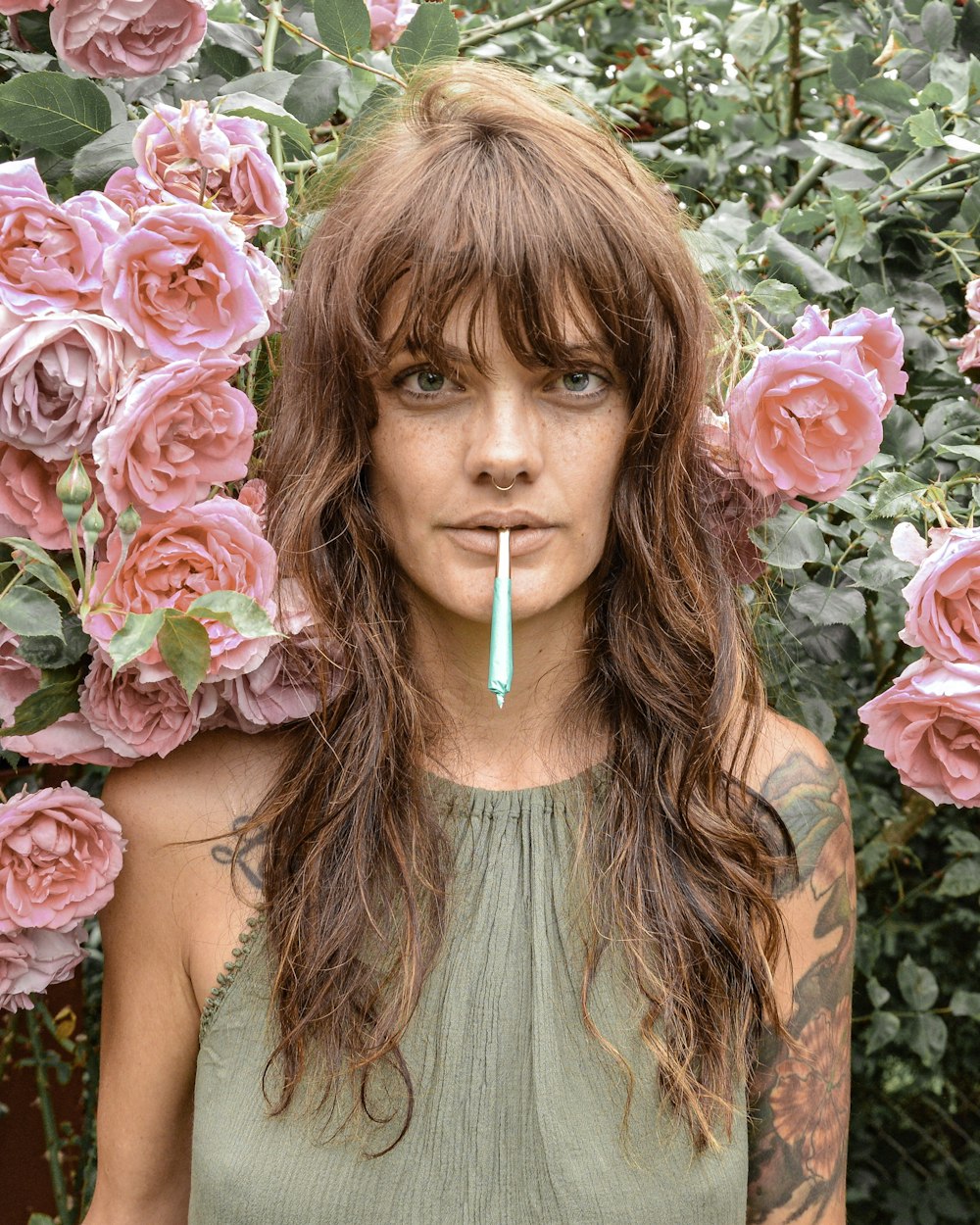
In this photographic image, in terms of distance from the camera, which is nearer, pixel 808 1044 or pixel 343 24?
pixel 343 24

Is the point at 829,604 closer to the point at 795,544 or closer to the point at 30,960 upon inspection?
the point at 795,544

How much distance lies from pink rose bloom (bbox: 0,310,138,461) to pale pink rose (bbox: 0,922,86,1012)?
46 centimetres

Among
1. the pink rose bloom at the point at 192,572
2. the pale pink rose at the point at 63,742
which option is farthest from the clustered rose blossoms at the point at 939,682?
the pale pink rose at the point at 63,742

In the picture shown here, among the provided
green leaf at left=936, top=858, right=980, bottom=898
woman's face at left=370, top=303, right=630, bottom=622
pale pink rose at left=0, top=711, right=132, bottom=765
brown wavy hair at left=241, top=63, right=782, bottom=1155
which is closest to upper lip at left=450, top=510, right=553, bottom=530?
woman's face at left=370, top=303, right=630, bottom=622

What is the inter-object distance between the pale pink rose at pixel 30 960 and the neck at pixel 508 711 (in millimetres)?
393

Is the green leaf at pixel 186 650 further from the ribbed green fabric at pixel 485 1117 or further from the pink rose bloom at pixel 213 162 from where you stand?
the ribbed green fabric at pixel 485 1117

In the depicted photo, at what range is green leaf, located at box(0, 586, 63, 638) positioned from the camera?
0.96 meters

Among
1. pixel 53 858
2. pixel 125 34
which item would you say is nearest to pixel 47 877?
pixel 53 858

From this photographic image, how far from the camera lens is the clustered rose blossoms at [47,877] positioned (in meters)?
1.15

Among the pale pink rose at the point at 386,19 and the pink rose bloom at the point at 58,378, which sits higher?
the pale pink rose at the point at 386,19

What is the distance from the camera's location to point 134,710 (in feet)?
3.65

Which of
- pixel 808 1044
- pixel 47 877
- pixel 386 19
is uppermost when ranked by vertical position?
pixel 386 19

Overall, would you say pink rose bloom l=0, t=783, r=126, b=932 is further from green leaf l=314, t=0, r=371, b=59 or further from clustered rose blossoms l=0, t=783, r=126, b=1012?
green leaf l=314, t=0, r=371, b=59

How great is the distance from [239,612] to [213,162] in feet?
1.19
